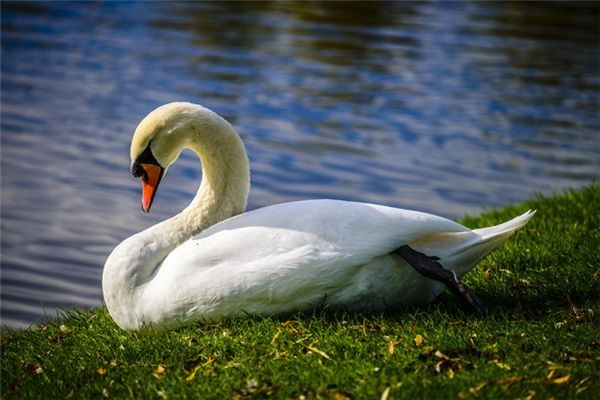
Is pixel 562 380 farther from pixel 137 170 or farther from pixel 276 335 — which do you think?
pixel 137 170

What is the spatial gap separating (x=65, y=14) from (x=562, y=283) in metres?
22.7

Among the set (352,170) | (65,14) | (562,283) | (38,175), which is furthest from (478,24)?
(562,283)

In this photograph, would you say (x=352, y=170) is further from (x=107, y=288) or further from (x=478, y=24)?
(x=478, y=24)

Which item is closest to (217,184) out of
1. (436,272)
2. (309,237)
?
(309,237)

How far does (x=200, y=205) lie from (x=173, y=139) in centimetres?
51

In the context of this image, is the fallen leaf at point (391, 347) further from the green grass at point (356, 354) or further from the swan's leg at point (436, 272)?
the swan's leg at point (436, 272)

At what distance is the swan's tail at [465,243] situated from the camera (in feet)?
18.7

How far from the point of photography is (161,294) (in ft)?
18.9

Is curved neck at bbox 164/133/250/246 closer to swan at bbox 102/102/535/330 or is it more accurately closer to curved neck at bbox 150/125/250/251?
curved neck at bbox 150/125/250/251

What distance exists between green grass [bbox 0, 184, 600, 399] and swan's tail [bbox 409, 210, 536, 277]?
0.33 meters

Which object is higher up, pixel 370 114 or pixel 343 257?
pixel 343 257

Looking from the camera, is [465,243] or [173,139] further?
[173,139]

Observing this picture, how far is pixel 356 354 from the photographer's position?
507 cm

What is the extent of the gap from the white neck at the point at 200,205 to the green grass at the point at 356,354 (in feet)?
1.47
